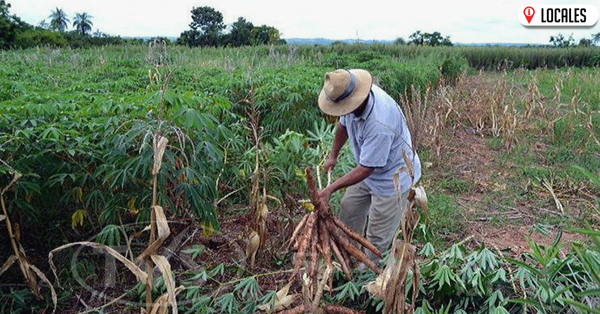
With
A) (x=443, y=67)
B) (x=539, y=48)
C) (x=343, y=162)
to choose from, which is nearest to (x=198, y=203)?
(x=343, y=162)

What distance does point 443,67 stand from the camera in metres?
12.6

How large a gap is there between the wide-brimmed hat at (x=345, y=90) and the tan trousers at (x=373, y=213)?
0.59m

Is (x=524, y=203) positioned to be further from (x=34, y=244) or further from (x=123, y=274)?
(x=34, y=244)

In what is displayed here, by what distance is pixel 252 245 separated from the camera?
293cm

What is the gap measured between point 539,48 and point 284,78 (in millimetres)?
24868

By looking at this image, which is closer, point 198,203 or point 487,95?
point 198,203

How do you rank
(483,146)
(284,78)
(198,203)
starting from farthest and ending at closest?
(483,146)
(284,78)
(198,203)

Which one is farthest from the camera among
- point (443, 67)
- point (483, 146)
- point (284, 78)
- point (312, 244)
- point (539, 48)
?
point (539, 48)

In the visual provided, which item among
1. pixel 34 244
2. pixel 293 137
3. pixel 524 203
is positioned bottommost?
pixel 524 203

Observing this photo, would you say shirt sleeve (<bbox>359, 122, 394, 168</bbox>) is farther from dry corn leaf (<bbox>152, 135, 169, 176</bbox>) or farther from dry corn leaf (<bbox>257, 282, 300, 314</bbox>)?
dry corn leaf (<bbox>152, 135, 169, 176</bbox>)

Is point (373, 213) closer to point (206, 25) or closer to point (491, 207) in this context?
point (491, 207)

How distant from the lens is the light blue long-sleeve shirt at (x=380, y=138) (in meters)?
2.67

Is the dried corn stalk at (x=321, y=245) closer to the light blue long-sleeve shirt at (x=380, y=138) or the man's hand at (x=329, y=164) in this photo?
the light blue long-sleeve shirt at (x=380, y=138)

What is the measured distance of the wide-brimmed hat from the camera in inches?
105
